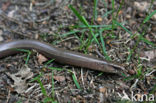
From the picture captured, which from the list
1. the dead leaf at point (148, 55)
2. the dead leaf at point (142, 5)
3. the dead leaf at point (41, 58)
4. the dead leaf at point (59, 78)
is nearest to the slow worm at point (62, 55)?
the dead leaf at point (41, 58)

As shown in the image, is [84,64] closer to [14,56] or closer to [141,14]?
[14,56]

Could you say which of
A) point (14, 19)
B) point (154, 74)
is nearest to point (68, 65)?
point (154, 74)

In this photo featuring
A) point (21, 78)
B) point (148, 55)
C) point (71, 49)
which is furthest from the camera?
point (71, 49)

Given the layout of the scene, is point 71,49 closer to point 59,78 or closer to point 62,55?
point 62,55

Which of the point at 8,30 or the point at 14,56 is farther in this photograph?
the point at 8,30

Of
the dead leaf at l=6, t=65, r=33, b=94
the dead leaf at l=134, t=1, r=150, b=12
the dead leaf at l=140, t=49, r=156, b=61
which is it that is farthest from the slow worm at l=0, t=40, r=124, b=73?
the dead leaf at l=134, t=1, r=150, b=12

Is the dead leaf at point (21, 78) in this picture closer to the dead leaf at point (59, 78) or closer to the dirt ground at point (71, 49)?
the dirt ground at point (71, 49)

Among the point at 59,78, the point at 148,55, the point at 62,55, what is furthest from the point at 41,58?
the point at 148,55
